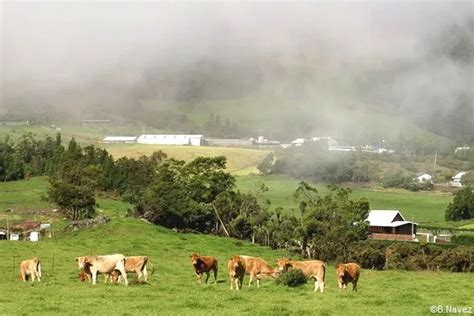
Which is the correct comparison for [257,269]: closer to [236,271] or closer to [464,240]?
[236,271]

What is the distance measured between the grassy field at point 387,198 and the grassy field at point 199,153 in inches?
936

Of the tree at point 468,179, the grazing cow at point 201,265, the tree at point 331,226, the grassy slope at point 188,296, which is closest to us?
the grassy slope at point 188,296

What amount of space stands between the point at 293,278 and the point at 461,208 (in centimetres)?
8038

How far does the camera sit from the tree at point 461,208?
99688 mm

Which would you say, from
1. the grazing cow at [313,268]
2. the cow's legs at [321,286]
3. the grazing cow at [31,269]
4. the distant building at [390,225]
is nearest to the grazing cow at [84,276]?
the grazing cow at [31,269]

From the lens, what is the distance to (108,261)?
27375 millimetres

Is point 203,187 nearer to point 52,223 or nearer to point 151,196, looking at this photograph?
point 151,196

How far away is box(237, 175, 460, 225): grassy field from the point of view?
103 metres

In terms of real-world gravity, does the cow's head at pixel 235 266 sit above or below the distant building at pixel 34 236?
above

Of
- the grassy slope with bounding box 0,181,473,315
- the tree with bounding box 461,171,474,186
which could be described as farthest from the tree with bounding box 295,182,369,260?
the tree with bounding box 461,171,474,186

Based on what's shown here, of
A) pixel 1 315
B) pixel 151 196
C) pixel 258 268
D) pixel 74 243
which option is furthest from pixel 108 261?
pixel 151 196

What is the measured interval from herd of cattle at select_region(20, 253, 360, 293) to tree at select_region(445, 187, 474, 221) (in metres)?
77.6

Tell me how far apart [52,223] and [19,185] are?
120 feet

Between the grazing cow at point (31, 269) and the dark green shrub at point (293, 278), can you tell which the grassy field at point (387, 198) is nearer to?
the grazing cow at point (31, 269)
